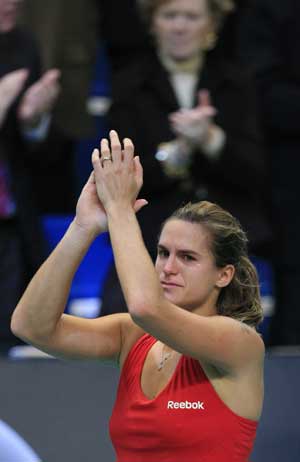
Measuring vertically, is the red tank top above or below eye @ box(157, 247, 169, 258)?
below

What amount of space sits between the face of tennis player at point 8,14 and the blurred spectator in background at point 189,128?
54 centimetres

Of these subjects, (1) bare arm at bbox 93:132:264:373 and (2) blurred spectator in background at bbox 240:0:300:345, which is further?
(2) blurred spectator in background at bbox 240:0:300:345

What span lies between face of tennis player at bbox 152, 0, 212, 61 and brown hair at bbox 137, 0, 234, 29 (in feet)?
0.09

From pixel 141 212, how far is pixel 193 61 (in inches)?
28.8

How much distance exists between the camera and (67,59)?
6.11 meters

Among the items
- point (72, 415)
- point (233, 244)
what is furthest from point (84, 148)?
point (233, 244)

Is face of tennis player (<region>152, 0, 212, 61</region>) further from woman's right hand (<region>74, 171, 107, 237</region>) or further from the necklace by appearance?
woman's right hand (<region>74, 171, 107, 237</region>)

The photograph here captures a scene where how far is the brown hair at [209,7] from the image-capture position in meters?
5.57

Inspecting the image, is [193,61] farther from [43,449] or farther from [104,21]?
[43,449]

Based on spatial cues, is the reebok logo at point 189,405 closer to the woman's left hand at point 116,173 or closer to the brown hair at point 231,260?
the brown hair at point 231,260

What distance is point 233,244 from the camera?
11.8 ft

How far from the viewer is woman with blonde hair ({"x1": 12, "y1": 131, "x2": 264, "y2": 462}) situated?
327 centimetres

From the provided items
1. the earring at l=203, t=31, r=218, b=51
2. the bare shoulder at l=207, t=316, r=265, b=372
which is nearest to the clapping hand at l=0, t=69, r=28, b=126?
the earring at l=203, t=31, r=218, b=51

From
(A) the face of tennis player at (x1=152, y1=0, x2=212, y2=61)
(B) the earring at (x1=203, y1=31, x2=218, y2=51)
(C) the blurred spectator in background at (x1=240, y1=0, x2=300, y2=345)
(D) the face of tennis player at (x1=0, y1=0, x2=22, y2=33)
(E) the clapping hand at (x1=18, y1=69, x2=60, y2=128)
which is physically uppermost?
(D) the face of tennis player at (x1=0, y1=0, x2=22, y2=33)
